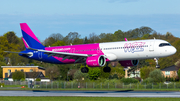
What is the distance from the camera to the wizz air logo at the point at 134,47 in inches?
1954

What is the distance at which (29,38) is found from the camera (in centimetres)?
6406

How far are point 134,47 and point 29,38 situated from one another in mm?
24382

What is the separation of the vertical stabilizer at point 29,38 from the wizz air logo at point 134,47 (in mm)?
20718

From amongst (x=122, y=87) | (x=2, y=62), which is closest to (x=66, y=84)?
(x=122, y=87)

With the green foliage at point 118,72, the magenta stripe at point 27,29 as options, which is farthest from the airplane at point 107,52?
the green foliage at point 118,72

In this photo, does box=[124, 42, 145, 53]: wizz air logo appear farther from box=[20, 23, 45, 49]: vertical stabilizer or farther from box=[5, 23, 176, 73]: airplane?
box=[20, 23, 45, 49]: vertical stabilizer

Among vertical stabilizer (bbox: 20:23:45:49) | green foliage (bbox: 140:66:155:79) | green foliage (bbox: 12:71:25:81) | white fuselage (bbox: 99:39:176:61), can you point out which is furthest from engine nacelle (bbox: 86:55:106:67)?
green foliage (bbox: 12:71:25:81)

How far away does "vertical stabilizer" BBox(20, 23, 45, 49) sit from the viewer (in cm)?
6344

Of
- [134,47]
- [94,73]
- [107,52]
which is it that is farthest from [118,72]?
[134,47]

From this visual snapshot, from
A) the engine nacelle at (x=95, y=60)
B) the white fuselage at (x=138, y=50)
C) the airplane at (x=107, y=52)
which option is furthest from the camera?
the engine nacelle at (x=95, y=60)

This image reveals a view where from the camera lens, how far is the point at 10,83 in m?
104

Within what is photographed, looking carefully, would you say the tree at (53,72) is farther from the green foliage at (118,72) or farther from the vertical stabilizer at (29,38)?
the vertical stabilizer at (29,38)

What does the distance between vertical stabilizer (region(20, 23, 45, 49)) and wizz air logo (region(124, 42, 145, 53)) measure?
20.7 m

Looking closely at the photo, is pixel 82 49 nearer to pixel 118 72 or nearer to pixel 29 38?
pixel 29 38
